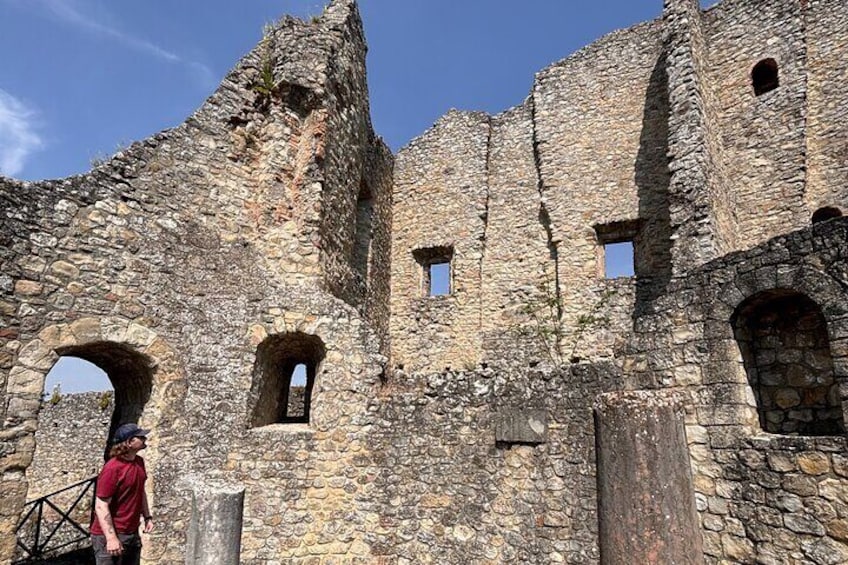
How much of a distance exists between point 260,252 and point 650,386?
6.18 metres

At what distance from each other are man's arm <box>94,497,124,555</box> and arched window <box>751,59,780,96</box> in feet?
46.6

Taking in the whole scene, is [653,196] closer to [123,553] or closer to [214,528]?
[214,528]

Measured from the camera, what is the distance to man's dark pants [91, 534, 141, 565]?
Answer: 4848 mm

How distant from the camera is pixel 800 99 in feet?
37.1

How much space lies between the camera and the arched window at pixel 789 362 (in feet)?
15.4

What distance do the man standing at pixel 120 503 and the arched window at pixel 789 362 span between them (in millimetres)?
5895

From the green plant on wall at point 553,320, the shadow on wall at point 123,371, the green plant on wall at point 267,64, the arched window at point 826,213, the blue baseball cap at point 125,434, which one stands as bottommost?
the blue baseball cap at point 125,434

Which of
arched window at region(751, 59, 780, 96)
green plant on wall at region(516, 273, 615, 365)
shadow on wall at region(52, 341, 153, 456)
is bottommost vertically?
shadow on wall at region(52, 341, 153, 456)

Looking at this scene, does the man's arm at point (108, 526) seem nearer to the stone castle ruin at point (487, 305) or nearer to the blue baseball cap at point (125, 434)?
the blue baseball cap at point (125, 434)

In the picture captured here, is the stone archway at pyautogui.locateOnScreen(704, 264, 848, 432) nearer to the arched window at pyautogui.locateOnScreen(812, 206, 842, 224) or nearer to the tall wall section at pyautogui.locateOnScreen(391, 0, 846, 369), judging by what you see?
the tall wall section at pyautogui.locateOnScreen(391, 0, 846, 369)

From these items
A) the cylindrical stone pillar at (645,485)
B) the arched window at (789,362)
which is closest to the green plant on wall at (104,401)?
the cylindrical stone pillar at (645,485)

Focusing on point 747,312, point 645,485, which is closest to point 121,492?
point 645,485

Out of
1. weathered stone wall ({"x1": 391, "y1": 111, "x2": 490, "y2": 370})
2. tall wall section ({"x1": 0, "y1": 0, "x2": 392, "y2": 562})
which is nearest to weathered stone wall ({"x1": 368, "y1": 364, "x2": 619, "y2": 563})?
tall wall section ({"x1": 0, "y1": 0, "x2": 392, "y2": 562})

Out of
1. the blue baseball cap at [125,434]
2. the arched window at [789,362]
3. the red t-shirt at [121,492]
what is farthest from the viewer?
the blue baseball cap at [125,434]
